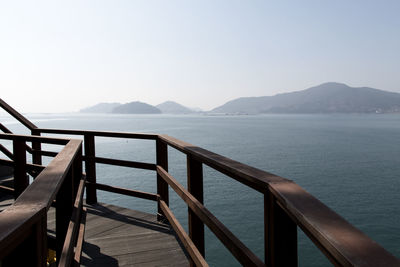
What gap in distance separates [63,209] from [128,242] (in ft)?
5.06

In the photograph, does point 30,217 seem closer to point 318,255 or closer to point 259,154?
point 318,255

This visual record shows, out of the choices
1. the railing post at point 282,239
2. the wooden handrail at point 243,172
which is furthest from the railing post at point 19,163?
the railing post at point 282,239

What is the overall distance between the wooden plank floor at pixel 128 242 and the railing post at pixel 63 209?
95cm

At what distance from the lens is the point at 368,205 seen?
81.0 feet

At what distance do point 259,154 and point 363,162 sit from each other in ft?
41.8

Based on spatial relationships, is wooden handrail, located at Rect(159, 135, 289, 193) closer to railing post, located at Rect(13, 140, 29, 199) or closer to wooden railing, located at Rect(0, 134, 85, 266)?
wooden railing, located at Rect(0, 134, 85, 266)

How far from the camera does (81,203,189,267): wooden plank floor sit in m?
3.28

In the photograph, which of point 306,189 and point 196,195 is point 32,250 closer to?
point 196,195

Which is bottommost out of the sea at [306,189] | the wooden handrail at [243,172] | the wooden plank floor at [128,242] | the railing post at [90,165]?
the sea at [306,189]

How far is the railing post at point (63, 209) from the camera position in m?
→ 2.34

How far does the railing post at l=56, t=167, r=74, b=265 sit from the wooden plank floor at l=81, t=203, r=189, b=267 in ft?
3.11

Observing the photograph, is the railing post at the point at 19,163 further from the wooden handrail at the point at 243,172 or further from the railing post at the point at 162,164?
the wooden handrail at the point at 243,172

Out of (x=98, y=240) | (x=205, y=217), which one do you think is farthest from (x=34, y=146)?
(x=205, y=217)

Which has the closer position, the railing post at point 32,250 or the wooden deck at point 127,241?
the railing post at point 32,250
